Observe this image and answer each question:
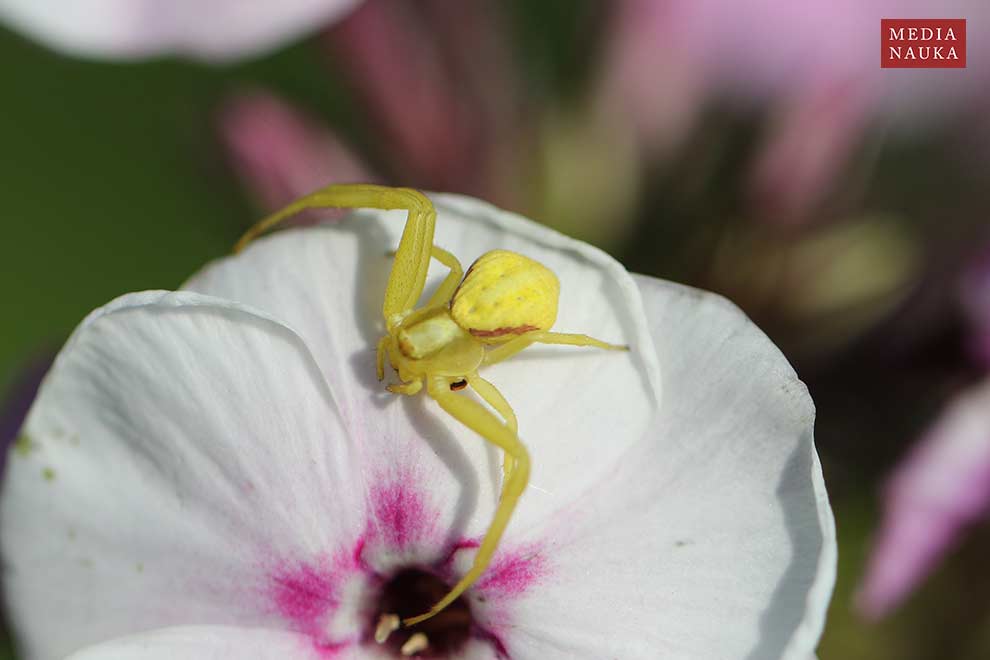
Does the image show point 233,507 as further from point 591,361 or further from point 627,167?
point 627,167

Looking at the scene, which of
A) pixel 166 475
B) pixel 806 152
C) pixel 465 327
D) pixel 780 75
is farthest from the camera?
pixel 780 75

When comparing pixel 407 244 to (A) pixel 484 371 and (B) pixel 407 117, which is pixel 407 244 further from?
(B) pixel 407 117

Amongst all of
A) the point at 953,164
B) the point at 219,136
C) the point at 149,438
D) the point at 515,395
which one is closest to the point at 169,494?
the point at 149,438

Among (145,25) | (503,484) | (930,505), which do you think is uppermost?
(145,25)

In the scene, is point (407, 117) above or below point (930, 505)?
above

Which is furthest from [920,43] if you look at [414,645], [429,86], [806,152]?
[414,645]

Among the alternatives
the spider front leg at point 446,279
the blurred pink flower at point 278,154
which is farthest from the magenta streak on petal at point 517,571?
the blurred pink flower at point 278,154
